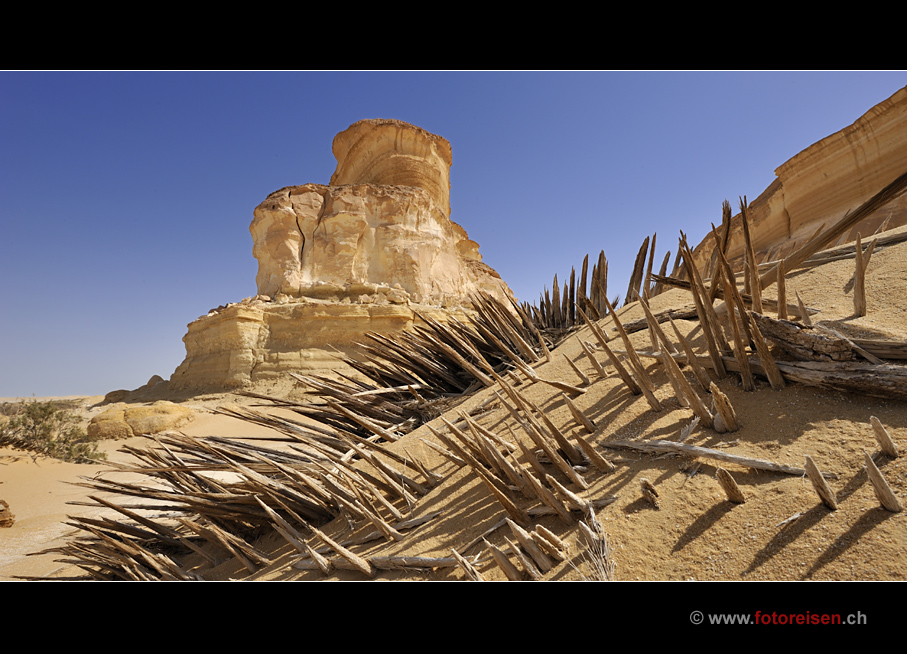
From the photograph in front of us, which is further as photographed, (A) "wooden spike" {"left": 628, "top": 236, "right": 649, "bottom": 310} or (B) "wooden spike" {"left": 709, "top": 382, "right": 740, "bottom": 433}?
(A) "wooden spike" {"left": 628, "top": 236, "right": 649, "bottom": 310}

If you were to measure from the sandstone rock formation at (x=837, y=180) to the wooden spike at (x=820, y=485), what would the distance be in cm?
840

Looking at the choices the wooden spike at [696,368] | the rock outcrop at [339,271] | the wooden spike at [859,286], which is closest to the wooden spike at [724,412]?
the wooden spike at [696,368]

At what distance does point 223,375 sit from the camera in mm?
13109

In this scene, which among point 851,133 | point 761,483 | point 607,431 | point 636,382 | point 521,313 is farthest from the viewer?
point 851,133

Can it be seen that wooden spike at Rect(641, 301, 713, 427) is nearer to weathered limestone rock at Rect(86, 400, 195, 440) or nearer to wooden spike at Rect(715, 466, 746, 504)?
wooden spike at Rect(715, 466, 746, 504)

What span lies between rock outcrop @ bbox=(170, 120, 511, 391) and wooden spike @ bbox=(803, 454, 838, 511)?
1101 cm

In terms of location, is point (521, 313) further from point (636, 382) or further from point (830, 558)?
point (830, 558)

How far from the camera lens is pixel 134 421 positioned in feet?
28.6

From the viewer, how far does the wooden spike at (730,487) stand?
3.29 feet

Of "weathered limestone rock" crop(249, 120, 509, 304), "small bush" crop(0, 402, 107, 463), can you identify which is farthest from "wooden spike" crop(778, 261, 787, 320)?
"weathered limestone rock" crop(249, 120, 509, 304)

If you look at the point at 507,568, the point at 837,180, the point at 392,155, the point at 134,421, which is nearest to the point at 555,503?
the point at 507,568

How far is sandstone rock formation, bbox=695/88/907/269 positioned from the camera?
954 centimetres
